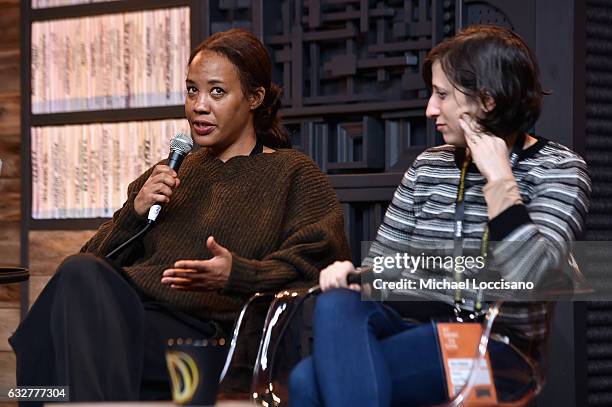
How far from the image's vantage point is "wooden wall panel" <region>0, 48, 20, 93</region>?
4152 mm

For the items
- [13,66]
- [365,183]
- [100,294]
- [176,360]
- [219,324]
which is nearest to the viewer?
[176,360]

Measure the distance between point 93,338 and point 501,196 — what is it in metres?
0.95

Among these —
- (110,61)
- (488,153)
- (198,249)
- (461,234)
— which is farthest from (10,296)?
(488,153)

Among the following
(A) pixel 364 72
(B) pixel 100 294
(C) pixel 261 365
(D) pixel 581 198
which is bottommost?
(C) pixel 261 365

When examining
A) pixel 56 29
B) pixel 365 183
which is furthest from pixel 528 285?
pixel 56 29

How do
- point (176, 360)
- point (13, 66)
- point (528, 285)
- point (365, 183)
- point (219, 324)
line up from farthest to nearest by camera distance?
point (13, 66) < point (365, 183) < point (219, 324) < point (528, 285) < point (176, 360)

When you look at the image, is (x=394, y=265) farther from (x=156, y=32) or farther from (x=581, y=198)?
(x=156, y=32)

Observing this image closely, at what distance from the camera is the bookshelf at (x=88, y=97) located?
3758mm

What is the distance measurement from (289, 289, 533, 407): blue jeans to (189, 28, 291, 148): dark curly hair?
851mm

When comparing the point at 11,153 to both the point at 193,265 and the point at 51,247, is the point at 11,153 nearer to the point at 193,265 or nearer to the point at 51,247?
the point at 51,247

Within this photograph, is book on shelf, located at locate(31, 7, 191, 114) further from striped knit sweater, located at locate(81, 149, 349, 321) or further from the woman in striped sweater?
the woman in striped sweater

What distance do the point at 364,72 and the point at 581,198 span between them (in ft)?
4.29

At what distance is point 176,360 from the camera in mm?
1783

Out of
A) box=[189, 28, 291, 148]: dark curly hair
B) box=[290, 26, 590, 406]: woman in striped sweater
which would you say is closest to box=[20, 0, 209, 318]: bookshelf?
box=[189, 28, 291, 148]: dark curly hair
